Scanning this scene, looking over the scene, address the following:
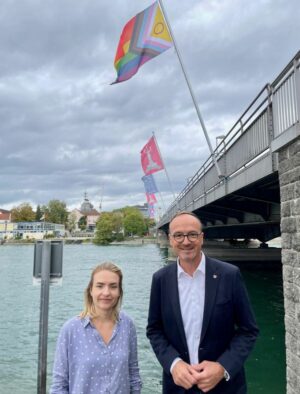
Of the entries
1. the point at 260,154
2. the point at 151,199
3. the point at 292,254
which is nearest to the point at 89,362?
the point at 292,254

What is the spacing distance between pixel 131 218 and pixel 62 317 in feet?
421

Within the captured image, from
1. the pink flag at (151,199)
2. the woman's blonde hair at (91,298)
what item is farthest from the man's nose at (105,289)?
the pink flag at (151,199)

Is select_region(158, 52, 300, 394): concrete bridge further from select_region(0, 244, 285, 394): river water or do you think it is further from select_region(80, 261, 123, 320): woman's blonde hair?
select_region(80, 261, 123, 320): woman's blonde hair

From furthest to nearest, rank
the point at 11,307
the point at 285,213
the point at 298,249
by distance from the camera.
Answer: the point at 11,307
the point at 285,213
the point at 298,249

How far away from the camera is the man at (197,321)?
2.81 metres

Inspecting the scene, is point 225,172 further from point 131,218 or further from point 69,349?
point 131,218

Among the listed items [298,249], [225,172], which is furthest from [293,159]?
[225,172]

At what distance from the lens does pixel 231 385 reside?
290 centimetres

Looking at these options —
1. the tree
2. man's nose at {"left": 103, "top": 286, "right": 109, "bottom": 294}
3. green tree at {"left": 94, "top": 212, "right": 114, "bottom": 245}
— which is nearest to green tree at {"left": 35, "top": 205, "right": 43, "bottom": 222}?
the tree

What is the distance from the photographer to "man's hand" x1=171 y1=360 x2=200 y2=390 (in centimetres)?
273

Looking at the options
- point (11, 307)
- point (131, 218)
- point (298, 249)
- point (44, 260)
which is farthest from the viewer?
point (131, 218)

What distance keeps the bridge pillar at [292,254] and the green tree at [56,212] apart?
17243 cm

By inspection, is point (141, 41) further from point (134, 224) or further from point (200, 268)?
point (134, 224)

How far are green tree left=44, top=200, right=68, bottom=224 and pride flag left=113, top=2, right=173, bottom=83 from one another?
537 feet
